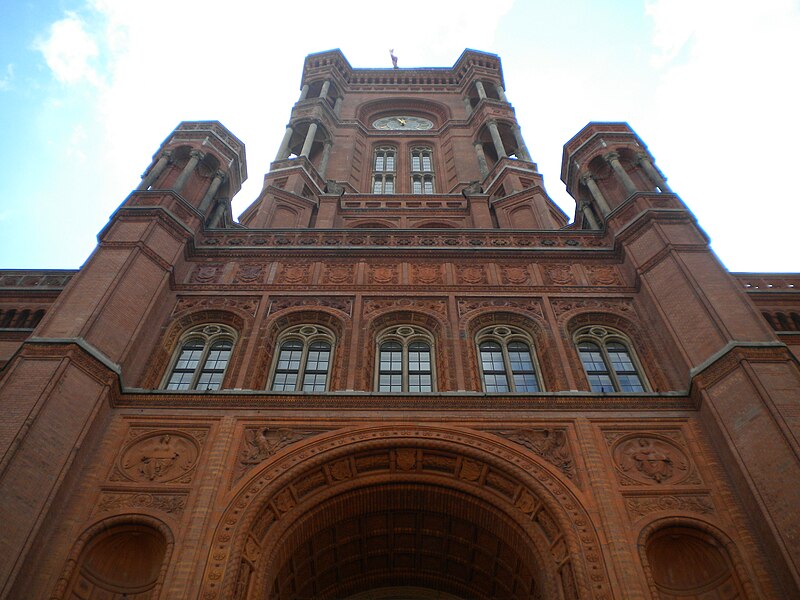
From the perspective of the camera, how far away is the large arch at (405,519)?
11.0m

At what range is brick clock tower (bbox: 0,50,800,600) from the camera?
10609mm

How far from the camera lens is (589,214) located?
2061 centimetres

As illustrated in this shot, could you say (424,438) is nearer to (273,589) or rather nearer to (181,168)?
(273,589)

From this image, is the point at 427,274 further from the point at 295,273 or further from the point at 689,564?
the point at 689,564

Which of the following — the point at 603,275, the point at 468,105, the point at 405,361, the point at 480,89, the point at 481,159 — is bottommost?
the point at 405,361

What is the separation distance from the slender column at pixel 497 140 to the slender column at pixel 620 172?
863 cm

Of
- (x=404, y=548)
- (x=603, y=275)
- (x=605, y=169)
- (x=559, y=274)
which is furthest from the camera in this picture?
(x=605, y=169)

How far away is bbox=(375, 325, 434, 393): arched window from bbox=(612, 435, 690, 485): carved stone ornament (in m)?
3.92

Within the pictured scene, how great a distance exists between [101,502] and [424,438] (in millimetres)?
5416

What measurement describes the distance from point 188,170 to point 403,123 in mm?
20270

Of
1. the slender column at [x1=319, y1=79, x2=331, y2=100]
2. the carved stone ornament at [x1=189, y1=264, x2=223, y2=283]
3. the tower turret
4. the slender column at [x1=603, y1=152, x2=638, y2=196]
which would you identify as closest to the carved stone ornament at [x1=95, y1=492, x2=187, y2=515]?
the carved stone ornament at [x1=189, y1=264, x2=223, y2=283]

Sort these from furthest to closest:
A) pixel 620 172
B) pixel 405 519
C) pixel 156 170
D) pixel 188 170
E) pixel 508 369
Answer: pixel 620 172 → pixel 188 170 → pixel 156 170 → pixel 508 369 → pixel 405 519

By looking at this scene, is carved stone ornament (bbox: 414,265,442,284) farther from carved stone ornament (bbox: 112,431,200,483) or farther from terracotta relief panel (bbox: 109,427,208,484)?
carved stone ornament (bbox: 112,431,200,483)

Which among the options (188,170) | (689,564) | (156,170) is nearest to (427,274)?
(188,170)
